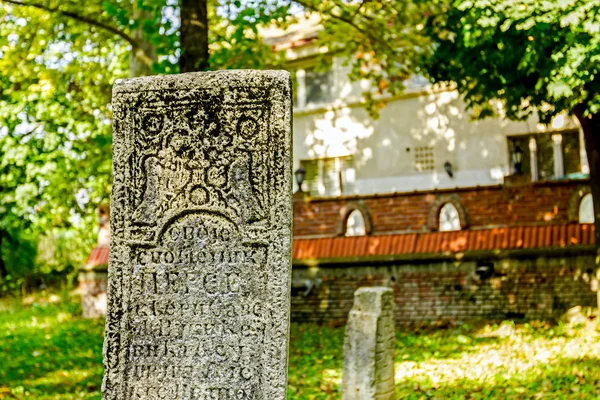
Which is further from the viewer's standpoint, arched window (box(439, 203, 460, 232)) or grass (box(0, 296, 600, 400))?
arched window (box(439, 203, 460, 232))

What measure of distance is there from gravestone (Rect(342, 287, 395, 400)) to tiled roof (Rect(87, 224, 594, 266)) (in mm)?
6343

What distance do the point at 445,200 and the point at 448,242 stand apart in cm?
84

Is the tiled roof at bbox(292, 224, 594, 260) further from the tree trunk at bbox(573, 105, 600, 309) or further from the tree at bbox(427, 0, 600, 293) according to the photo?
the tree at bbox(427, 0, 600, 293)

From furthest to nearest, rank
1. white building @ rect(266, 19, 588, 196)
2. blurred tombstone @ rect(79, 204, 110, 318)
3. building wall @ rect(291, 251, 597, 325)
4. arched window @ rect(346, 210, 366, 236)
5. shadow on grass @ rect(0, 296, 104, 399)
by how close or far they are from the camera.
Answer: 1. blurred tombstone @ rect(79, 204, 110, 318)
2. white building @ rect(266, 19, 588, 196)
3. arched window @ rect(346, 210, 366, 236)
4. building wall @ rect(291, 251, 597, 325)
5. shadow on grass @ rect(0, 296, 104, 399)

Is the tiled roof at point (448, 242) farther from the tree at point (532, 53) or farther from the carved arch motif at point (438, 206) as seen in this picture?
the tree at point (532, 53)

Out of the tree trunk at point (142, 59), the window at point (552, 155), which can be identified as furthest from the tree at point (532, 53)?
the window at point (552, 155)

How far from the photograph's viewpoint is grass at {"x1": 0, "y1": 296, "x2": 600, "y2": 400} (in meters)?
8.82

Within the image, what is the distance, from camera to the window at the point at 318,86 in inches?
848

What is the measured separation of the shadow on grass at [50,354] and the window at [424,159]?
8.50 metres

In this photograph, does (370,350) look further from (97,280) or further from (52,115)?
(97,280)

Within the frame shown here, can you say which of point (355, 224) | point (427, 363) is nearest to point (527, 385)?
point (427, 363)

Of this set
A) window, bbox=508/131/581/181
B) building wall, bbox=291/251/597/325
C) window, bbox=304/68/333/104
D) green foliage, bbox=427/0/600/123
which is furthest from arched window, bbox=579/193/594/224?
window, bbox=304/68/333/104

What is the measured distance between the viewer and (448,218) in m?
15.0

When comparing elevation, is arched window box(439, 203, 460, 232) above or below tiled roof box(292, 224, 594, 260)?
above
